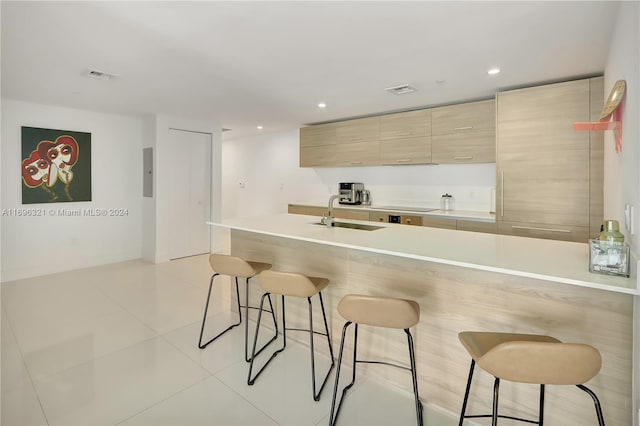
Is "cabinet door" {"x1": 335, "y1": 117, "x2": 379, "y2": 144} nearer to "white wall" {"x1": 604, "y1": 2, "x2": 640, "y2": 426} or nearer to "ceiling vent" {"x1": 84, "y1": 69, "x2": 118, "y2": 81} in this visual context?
"white wall" {"x1": 604, "y1": 2, "x2": 640, "y2": 426}

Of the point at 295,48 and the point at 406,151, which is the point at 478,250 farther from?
the point at 406,151

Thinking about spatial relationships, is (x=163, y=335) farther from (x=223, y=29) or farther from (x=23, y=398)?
(x=223, y=29)

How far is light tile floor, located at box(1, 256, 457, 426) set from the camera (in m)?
1.99

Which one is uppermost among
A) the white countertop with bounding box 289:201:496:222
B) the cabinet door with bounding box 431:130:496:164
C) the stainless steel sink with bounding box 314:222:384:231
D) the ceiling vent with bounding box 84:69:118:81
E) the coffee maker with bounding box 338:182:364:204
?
the ceiling vent with bounding box 84:69:118:81

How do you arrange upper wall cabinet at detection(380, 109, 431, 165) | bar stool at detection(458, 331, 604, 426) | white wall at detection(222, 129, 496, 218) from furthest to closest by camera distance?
white wall at detection(222, 129, 496, 218), upper wall cabinet at detection(380, 109, 431, 165), bar stool at detection(458, 331, 604, 426)

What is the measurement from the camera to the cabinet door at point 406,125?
4625 millimetres

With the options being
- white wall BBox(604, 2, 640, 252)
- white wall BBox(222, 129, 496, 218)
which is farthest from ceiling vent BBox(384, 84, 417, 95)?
white wall BBox(604, 2, 640, 252)

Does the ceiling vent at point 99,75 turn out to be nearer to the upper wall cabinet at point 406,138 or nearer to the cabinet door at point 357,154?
the cabinet door at point 357,154

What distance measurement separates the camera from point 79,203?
16.9ft

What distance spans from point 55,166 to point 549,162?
20.6ft

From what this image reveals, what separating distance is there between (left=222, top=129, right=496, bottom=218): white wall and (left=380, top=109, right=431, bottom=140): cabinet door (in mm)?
629

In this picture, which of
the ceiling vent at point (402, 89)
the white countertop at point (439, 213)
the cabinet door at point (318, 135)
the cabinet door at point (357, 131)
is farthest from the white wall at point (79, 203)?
the ceiling vent at point (402, 89)

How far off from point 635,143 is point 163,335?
3478 millimetres

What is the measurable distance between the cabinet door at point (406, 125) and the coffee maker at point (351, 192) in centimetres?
96
